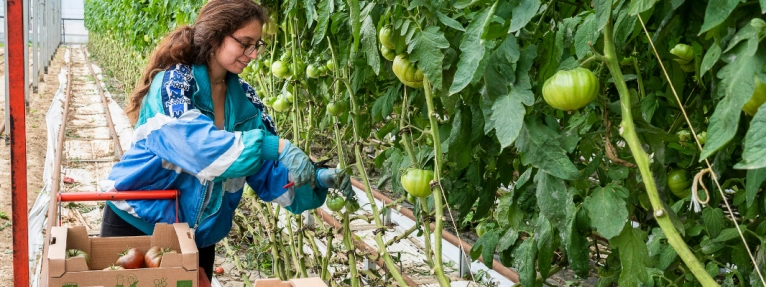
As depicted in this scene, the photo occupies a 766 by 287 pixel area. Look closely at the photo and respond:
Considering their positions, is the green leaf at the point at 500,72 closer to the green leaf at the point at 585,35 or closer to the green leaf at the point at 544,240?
the green leaf at the point at 585,35

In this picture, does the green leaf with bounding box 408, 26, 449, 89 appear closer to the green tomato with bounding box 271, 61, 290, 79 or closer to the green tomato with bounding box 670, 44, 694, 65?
the green tomato with bounding box 670, 44, 694, 65

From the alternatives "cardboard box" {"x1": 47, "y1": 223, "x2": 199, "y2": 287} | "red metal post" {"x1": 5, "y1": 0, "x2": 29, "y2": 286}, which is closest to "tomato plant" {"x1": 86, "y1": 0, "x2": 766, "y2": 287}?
"cardboard box" {"x1": 47, "y1": 223, "x2": 199, "y2": 287}

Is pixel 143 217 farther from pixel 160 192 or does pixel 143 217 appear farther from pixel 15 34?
pixel 15 34

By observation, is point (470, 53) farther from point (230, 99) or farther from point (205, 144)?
point (230, 99)

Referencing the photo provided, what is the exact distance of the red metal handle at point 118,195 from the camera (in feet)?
6.91

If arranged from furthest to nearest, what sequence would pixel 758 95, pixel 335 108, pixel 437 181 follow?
pixel 335 108, pixel 437 181, pixel 758 95

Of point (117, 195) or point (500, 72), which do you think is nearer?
point (500, 72)

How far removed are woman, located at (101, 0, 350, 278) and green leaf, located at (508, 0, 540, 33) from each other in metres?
1.05

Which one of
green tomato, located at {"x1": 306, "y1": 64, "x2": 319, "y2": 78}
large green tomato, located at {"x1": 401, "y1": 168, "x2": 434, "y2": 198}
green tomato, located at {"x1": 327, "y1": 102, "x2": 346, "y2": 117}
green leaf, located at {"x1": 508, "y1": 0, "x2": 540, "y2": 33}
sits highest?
green leaf, located at {"x1": 508, "y1": 0, "x2": 540, "y2": 33}

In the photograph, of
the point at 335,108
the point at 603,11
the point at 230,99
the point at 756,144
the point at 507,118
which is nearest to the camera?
the point at 756,144

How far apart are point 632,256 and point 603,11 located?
0.47 m

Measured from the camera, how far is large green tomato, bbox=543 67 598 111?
3.87ft

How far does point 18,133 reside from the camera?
1.94 meters

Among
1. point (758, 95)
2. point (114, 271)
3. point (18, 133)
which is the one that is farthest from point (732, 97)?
point (18, 133)
